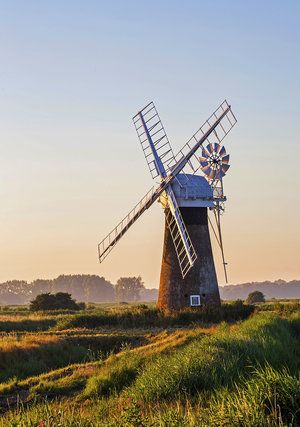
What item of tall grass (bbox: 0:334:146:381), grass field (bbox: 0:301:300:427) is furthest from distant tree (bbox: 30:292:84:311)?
tall grass (bbox: 0:334:146:381)

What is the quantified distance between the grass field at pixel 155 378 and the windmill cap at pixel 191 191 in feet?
27.1

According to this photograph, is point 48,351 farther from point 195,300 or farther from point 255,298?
point 255,298

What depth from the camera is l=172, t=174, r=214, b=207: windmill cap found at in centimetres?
4050

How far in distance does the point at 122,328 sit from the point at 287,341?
15687 mm

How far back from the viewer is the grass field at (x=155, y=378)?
10500mm

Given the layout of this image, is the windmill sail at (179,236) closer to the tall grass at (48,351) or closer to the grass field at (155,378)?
the grass field at (155,378)

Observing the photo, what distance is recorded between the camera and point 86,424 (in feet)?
34.2

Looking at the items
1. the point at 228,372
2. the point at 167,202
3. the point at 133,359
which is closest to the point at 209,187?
the point at 167,202

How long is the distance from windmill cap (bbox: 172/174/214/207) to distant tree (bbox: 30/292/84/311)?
64.3ft

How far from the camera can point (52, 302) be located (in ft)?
184

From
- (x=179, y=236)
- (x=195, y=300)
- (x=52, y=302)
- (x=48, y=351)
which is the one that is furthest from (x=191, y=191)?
(x=52, y=302)

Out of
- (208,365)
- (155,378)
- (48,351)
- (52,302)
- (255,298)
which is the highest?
(255,298)

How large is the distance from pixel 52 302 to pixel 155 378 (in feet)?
136

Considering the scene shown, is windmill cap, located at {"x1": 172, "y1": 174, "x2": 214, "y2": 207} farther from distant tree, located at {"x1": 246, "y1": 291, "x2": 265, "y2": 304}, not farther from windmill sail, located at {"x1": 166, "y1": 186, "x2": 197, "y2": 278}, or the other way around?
distant tree, located at {"x1": 246, "y1": 291, "x2": 265, "y2": 304}
